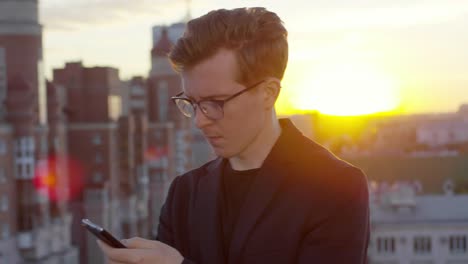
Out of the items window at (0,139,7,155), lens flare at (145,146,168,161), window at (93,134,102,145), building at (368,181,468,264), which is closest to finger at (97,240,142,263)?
window at (0,139,7,155)

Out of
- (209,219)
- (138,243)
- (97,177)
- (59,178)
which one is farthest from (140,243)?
(97,177)

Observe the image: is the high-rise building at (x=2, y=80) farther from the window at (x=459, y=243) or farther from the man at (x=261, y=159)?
the man at (x=261, y=159)

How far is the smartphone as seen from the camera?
2506 millimetres

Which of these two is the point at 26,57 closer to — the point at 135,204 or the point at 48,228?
the point at 48,228

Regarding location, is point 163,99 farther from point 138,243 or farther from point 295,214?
point 138,243

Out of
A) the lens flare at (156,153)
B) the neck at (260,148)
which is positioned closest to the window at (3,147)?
the lens flare at (156,153)

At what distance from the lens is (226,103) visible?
2.73 m

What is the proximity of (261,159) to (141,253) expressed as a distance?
513 mm

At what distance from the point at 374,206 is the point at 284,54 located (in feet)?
126

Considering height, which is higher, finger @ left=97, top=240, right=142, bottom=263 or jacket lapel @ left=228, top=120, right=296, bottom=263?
jacket lapel @ left=228, top=120, right=296, bottom=263

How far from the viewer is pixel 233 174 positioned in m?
2.96

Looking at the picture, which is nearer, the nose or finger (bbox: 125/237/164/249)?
finger (bbox: 125/237/164/249)

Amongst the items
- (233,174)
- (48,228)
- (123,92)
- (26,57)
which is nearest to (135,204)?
(123,92)

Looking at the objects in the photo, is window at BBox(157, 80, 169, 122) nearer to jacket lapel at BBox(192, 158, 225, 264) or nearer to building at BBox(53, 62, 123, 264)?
building at BBox(53, 62, 123, 264)
